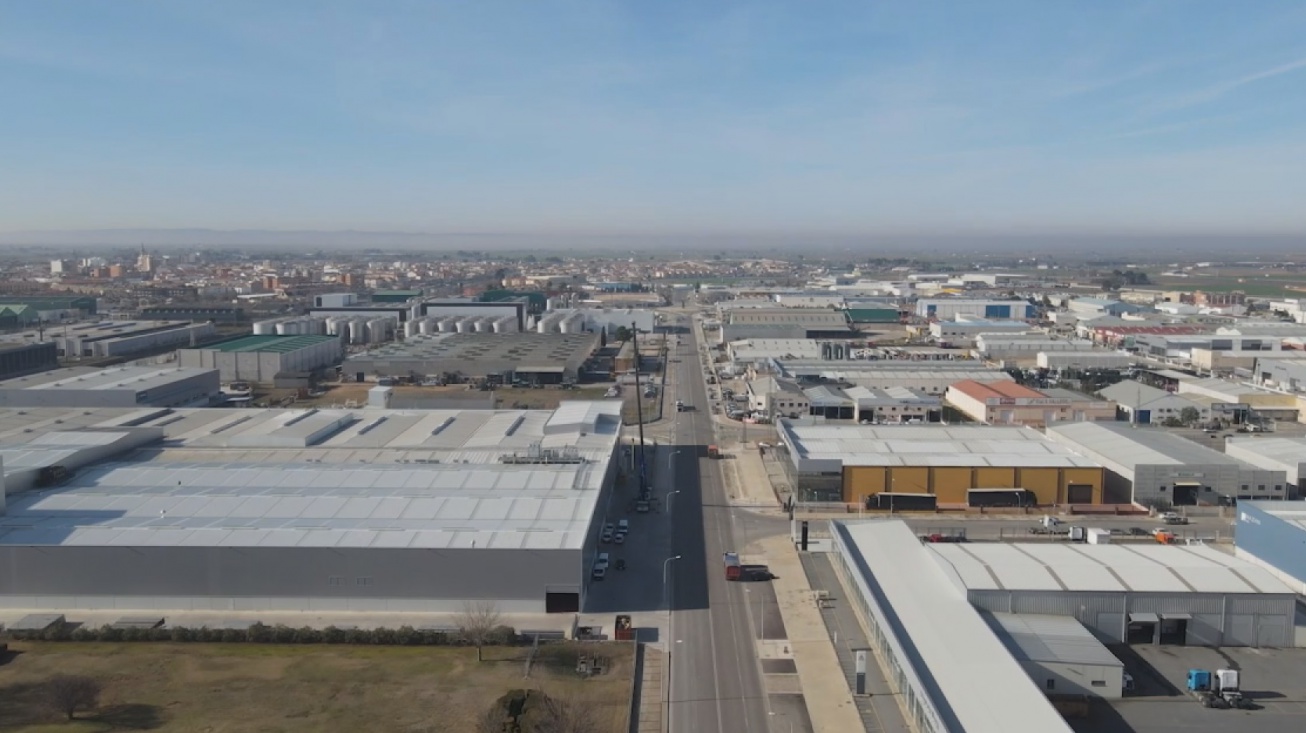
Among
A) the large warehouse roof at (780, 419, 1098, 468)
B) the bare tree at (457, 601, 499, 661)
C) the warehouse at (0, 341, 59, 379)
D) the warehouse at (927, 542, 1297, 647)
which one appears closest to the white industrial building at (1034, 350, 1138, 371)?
the large warehouse roof at (780, 419, 1098, 468)

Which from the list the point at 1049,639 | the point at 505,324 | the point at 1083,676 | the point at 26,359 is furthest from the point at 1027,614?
the point at 505,324

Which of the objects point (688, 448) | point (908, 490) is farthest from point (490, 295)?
point (908, 490)

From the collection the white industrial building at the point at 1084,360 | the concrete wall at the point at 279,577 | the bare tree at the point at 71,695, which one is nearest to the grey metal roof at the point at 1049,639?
the concrete wall at the point at 279,577

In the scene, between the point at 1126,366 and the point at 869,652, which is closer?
the point at 869,652

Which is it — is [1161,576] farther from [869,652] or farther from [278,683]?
[278,683]

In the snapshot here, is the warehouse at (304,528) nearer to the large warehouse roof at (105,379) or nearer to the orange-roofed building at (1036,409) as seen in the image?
the large warehouse roof at (105,379)

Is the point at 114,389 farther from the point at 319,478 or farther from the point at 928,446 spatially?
the point at 928,446

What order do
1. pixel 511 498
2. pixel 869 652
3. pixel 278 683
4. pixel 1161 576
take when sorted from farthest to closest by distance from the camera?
pixel 511 498
pixel 1161 576
pixel 869 652
pixel 278 683

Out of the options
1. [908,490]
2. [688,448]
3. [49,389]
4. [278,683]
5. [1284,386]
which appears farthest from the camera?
[1284,386]
